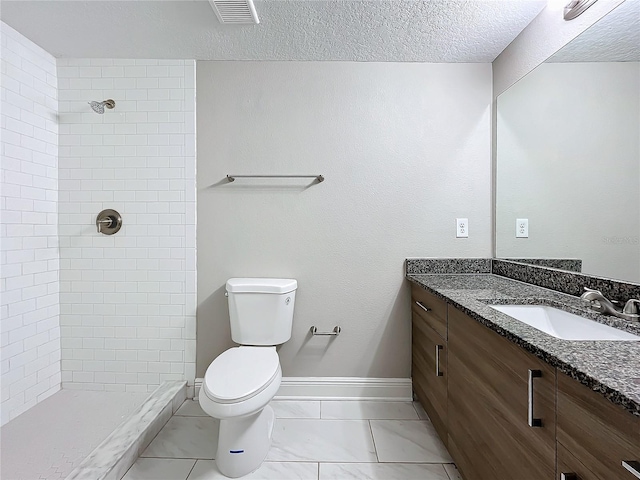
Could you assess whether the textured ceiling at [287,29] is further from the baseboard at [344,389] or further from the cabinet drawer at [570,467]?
the baseboard at [344,389]

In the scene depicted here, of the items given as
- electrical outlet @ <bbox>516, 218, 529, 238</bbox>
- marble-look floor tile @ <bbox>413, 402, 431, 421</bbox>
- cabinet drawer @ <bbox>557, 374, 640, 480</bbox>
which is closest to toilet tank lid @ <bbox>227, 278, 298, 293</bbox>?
marble-look floor tile @ <bbox>413, 402, 431, 421</bbox>

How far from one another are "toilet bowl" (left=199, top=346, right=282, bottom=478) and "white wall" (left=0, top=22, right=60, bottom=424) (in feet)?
4.03

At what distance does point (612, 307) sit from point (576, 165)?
0.64 metres

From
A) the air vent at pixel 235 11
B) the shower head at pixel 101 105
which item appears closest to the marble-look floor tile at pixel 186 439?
the shower head at pixel 101 105

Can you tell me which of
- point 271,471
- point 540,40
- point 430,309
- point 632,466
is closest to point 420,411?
point 430,309

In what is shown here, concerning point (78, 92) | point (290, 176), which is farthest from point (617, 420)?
point (78, 92)

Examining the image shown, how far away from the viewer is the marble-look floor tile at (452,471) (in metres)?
1.59

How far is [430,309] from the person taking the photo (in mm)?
1870

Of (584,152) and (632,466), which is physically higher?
(584,152)

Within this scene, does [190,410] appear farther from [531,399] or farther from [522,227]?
[522,227]

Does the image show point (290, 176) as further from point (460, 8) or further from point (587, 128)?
point (587, 128)

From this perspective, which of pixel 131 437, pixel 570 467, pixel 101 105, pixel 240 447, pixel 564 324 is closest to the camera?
pixel 570 467

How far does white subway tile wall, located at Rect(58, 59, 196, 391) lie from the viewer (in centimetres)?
227

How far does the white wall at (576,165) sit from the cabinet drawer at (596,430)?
0.76m
